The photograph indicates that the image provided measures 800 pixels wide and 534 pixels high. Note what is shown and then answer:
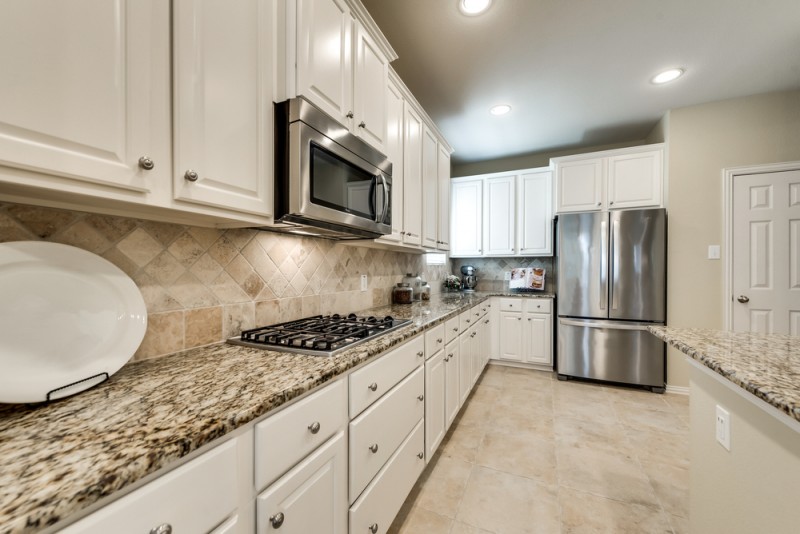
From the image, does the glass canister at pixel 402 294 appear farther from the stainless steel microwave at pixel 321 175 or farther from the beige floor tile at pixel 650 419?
the beige floor tile at pixel 650 419

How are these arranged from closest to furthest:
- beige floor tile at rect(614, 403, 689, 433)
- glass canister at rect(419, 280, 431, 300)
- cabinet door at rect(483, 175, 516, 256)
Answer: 1. beige floor tile at rect(614, 403, 689, 433)
2. glass canister at rect(419, 280, 431, 300)
3. cabinet door at rect(483, 175, 516, 256)

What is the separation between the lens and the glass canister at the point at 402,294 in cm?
257

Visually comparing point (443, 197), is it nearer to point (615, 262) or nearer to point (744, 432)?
point (615, 262)

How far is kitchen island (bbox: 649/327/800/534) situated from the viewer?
0.71 m

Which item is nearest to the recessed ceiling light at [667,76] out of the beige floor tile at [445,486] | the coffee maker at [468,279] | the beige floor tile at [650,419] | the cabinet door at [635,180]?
the cabinet door at [635,180]

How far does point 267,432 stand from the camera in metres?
0.73

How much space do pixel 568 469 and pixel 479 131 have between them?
3.10 m

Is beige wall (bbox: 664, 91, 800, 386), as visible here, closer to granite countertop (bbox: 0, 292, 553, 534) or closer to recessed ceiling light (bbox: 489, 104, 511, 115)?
recessed ceiling light (bbox: 489, 104, 511, 115)

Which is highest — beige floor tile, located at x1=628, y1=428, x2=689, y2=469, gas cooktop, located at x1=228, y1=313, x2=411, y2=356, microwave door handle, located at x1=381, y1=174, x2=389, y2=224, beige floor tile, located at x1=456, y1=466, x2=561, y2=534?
microwave door handle, located at x1=381, y1=174, x2=389, y2=224

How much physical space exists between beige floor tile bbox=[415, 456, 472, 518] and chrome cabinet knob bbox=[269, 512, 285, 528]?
1.09 meters

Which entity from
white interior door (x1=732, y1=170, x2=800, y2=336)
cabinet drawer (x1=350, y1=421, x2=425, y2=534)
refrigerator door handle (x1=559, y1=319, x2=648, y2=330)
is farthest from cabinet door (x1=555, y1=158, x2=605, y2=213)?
cabinet drawer (x1=350, y1=421, x2=425, y2=534)

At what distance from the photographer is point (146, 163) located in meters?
0.77

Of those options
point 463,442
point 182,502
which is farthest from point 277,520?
point 463,442

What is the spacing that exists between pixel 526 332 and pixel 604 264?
110 cm
